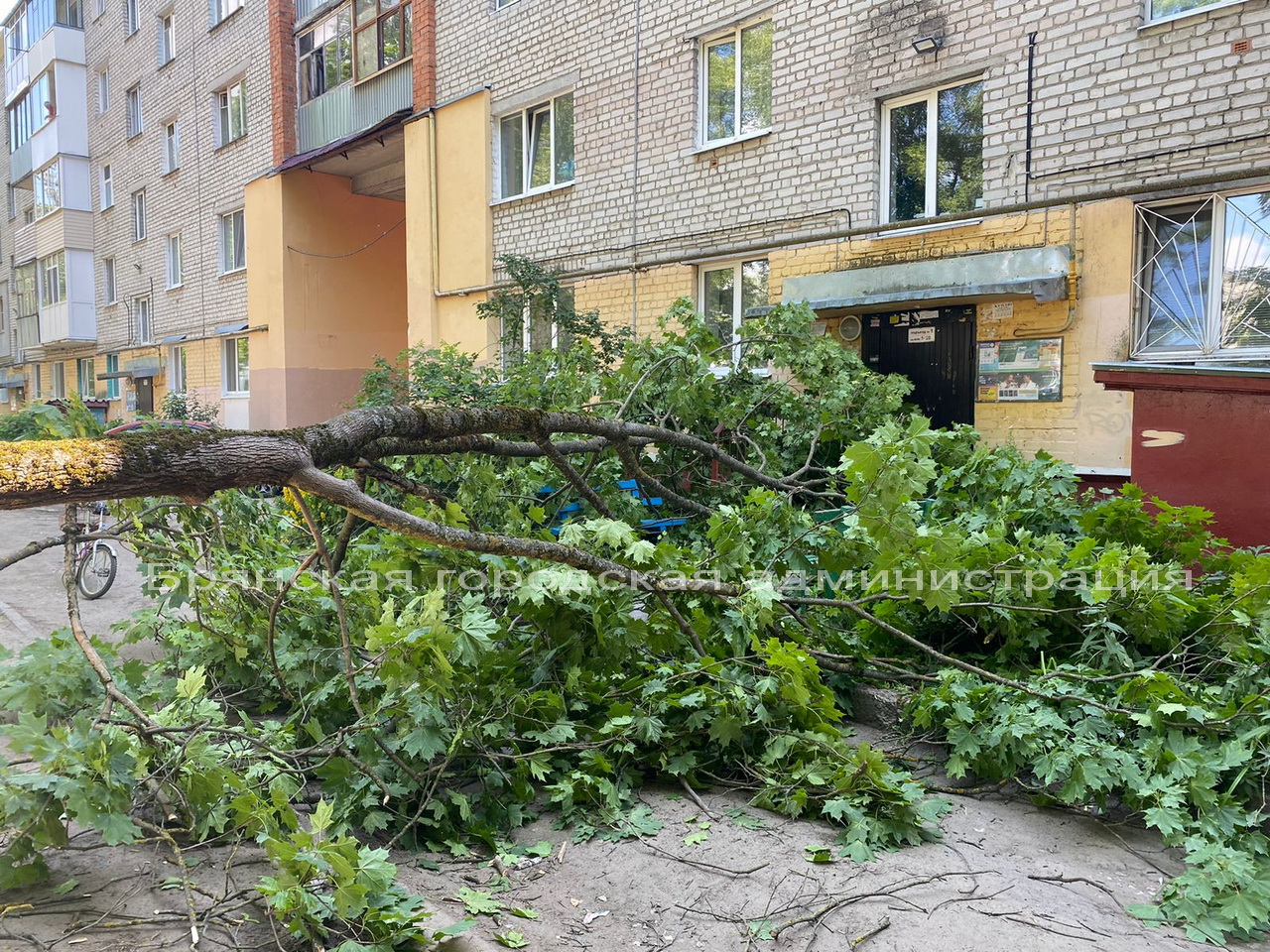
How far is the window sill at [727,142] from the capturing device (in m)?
10.3

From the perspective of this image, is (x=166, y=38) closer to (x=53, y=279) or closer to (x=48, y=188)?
(x=48, y=188)

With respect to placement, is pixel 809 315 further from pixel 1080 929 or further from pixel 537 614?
pixel 1080 929

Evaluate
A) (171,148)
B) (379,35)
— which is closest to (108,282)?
(171,148)

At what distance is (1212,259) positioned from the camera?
729 cm

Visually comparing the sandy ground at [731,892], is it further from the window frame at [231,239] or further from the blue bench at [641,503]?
the window frame at [231,239]

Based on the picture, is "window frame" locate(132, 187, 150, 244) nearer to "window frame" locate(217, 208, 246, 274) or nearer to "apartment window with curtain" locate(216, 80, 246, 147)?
"window frame" locate(217, 208, 246, 274)

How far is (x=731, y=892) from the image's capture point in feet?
9.66

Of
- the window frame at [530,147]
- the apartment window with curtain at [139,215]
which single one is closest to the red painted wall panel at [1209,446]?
the window frame at [530,147]

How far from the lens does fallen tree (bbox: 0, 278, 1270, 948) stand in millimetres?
2686

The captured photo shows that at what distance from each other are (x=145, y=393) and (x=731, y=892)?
2451 cm

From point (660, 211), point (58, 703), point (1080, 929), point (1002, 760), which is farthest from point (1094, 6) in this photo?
point (58, 703)

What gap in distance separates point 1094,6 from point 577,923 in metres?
8.37

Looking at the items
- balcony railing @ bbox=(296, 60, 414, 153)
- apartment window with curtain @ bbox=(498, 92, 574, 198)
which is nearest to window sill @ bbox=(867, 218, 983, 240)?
apartment window with curtain @ bbox=(498, 92, 574, 198)

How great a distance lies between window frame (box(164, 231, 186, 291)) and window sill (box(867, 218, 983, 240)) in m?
18.8
